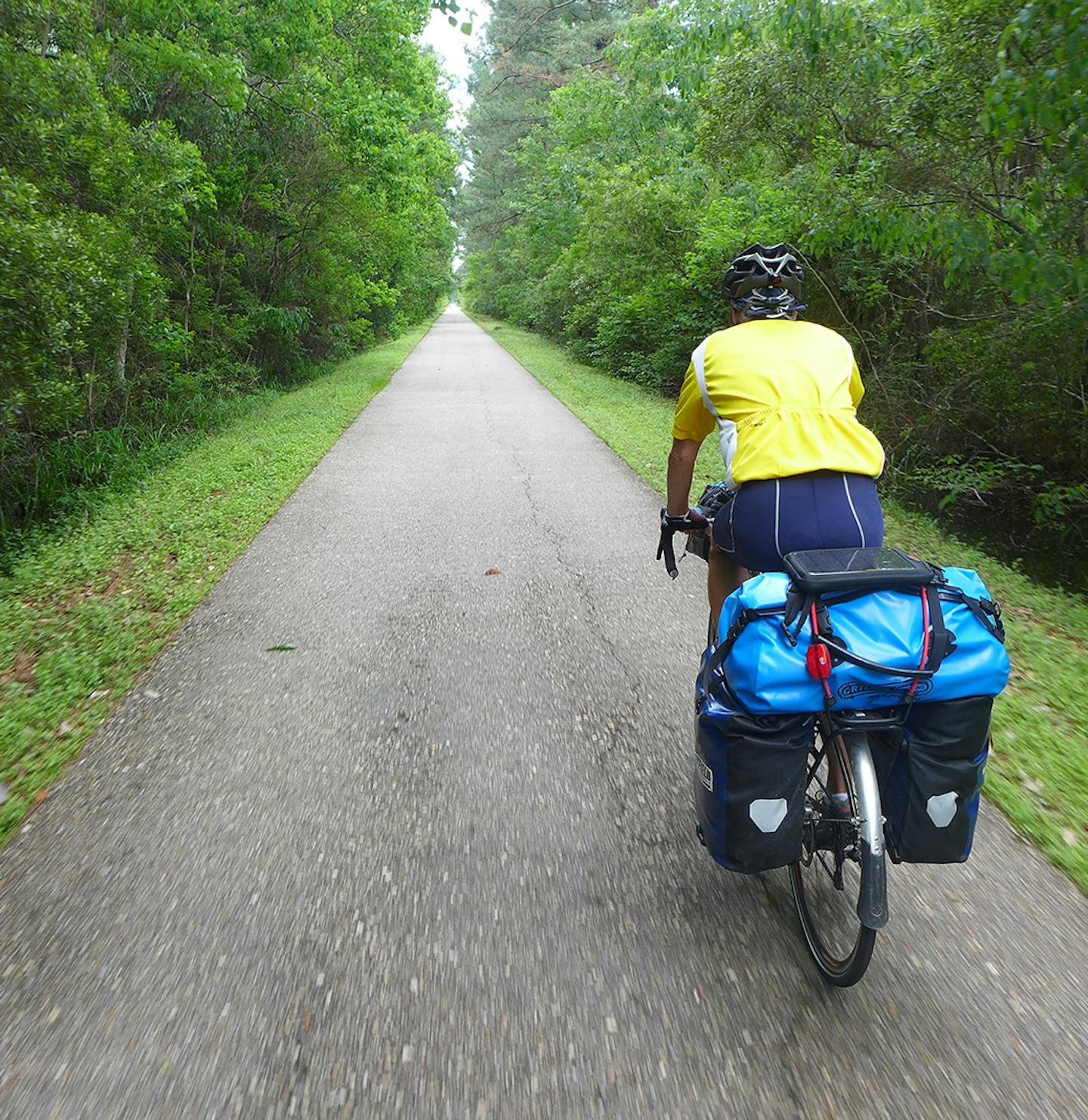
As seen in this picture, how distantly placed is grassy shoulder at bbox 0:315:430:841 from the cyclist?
304 centimetres

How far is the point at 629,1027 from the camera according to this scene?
208 centimetres

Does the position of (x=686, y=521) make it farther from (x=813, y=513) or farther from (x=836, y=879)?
(x=836, y=879)

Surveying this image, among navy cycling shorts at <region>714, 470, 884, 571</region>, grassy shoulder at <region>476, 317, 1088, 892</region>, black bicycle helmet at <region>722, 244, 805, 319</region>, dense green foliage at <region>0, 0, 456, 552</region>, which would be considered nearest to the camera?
navy cycling shorts at <region>714, 470, 884, 571</region>

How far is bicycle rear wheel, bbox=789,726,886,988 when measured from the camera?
1977 millimetres

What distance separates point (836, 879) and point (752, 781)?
27.3 inches

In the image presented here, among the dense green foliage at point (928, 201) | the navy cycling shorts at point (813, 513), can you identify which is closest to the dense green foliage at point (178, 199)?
the dense green foliage at point (928, 201)

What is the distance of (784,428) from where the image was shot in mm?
2295

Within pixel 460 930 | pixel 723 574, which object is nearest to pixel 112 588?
pixel 460 930

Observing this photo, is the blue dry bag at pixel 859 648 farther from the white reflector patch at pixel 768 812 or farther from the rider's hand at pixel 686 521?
the rider's hand at pixel 686 521

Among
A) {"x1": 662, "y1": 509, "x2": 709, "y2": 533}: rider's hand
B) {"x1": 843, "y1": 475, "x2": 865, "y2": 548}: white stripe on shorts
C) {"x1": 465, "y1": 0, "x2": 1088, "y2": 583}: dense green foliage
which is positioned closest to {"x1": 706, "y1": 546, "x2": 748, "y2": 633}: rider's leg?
{"x1": 662, "y1": 509, "x2": 709, "y2": 533}: rider's hand

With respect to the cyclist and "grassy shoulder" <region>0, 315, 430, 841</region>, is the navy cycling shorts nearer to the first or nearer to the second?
the cyclist

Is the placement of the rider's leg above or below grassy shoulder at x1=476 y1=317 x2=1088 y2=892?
above

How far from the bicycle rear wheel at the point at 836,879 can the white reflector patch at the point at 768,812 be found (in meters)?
0.15

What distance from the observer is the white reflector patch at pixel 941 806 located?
6.53ft
